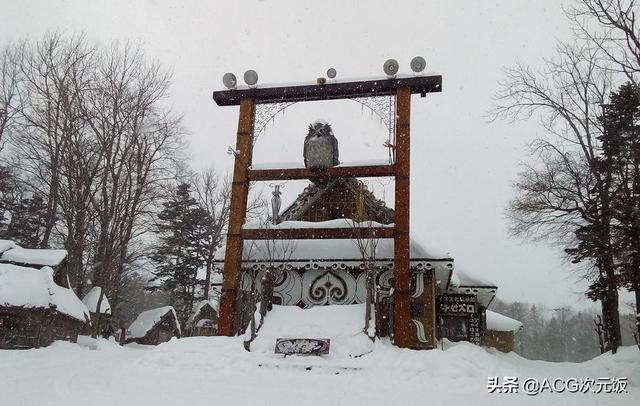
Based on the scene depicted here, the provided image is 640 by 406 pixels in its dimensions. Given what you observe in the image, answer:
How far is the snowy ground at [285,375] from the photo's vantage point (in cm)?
691

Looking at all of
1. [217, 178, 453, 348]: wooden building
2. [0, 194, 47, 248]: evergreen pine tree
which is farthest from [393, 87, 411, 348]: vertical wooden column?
[0, 194, 47, 248]: evergreen pine tree

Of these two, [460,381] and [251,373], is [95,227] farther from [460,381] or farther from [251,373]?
[460,381]

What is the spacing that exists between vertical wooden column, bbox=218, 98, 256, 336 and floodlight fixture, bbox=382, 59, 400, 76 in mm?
4124

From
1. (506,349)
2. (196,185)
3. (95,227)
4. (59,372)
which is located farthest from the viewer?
(196,185)

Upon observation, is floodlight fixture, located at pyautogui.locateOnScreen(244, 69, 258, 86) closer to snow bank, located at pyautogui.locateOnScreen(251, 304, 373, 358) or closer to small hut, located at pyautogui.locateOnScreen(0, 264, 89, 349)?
snow bank, located at pyautogui.locateOnScreen(251, 304, 373, 358)

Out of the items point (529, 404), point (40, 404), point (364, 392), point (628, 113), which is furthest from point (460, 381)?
point (628, 113)

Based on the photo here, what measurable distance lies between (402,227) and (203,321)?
19.6 meters

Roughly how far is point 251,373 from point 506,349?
24895 mm

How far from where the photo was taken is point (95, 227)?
22422mm

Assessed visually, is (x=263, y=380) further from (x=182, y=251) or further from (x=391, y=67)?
(x=182, y=251)

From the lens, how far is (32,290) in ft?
47.1

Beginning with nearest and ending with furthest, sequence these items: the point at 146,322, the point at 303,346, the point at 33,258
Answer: the point at 303,346
the point at 33,258
the point at 146,322

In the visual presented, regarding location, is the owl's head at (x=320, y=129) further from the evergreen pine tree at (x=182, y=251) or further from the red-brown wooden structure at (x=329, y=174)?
the evergreen pine tree at (x=182, y=251)

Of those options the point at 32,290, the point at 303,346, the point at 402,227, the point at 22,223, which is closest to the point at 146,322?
the point at 22,223
